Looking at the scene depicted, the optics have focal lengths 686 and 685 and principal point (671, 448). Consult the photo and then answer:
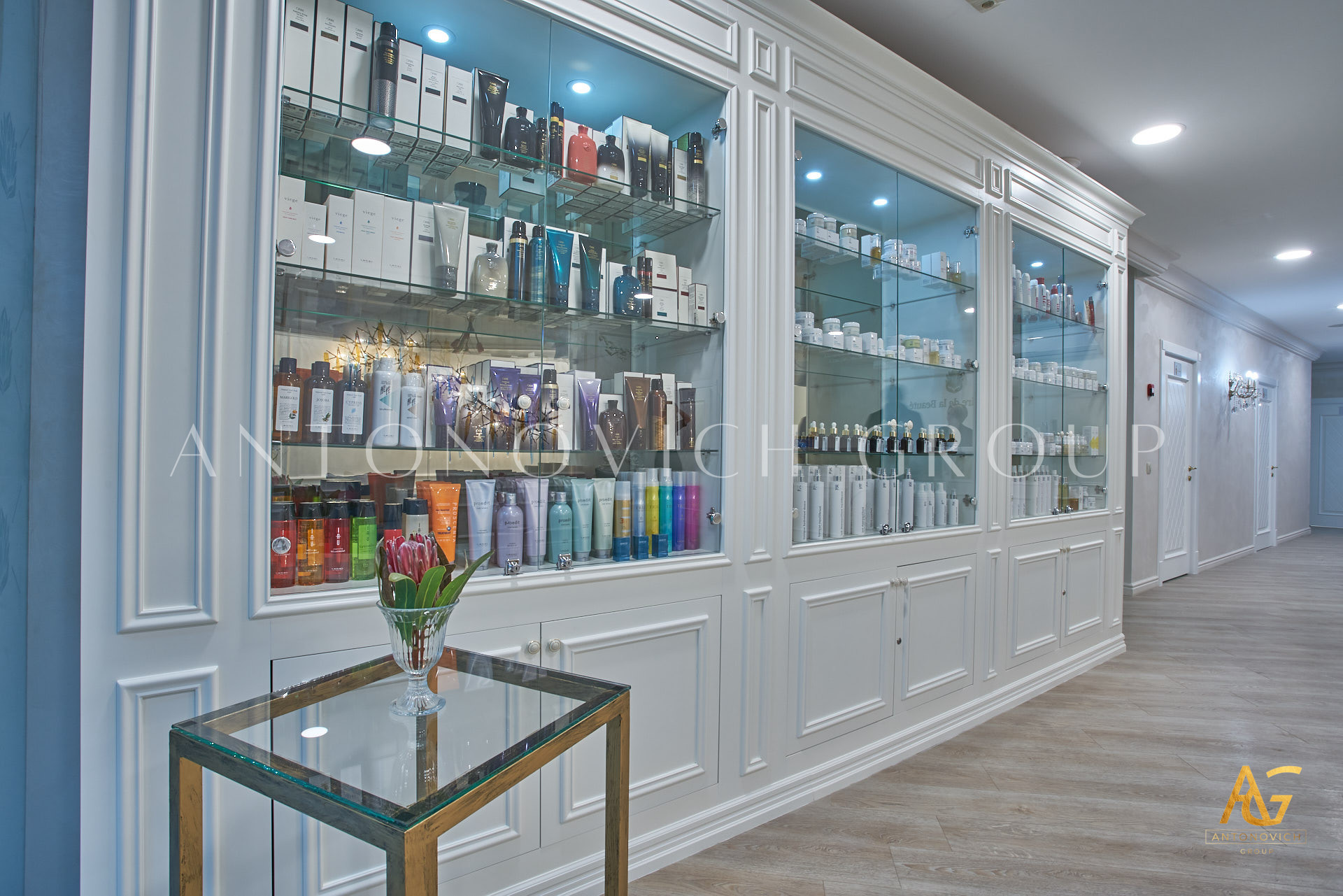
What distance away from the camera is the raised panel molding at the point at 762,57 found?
2.29 meters

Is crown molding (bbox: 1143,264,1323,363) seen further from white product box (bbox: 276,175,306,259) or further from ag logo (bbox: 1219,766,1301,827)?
white product box (bbox: 276,175,306,259)

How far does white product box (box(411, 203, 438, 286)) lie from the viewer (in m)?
1.77

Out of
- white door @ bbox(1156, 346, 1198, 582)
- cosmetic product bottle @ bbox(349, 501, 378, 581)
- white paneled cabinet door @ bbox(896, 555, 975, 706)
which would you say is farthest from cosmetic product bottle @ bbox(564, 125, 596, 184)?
white door @ bbox(1156, 346, 1198, 582)

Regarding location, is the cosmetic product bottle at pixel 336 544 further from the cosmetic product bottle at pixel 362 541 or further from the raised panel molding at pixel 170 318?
the raised panel molding at pixel 170 318

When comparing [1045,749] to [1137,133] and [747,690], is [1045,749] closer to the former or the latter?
[747,690]

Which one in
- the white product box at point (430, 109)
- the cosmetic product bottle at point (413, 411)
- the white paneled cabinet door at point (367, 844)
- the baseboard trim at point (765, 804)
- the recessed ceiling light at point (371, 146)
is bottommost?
the baseboard trim at point (765, 804)

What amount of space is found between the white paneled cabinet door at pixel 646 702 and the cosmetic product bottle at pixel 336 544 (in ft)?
1.77

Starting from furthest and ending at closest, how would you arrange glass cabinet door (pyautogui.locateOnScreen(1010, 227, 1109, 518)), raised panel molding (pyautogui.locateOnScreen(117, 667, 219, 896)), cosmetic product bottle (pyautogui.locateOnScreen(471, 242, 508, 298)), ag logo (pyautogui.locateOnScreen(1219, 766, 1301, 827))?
glass cabinet door (pyautogui.locateOnScreen(1010, 227, 1109, 518))
ag logo (pyautogui.locateOnScreen(1219, 766, 1301, 827))
cosmetic product bottle (pyautogui.locateOnScreen(471, 242, 508, 298))
raised panel molding (pyautogui.locateOnScreen(117, 667, 219, 896))

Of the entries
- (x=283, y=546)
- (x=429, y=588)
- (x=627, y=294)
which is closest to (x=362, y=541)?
(x=283, y=546)

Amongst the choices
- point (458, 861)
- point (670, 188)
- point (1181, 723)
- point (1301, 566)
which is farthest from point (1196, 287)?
point (458, 861)

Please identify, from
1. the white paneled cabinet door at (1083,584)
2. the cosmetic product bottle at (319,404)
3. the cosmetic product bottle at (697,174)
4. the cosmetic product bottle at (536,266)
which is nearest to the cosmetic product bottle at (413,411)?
the cosmetic product bottle at (319,404)

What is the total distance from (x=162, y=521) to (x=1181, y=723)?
4.06 metres

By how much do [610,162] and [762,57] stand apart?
67 centimetres

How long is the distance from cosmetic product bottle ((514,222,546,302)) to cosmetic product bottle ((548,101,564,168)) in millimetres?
220
